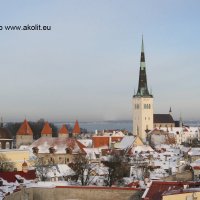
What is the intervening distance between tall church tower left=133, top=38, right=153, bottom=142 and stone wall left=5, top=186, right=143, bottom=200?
8037 cm

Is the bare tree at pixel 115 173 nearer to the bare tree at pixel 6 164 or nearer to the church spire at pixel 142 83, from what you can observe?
the bare tree at pixel 6 164

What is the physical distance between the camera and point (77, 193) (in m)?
23.4

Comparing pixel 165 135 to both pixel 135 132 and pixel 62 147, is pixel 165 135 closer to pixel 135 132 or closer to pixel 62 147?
pixel 135 132

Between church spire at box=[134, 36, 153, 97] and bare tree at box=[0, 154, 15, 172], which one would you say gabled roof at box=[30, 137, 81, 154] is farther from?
church spire at box=[134, 36, 153, 97]

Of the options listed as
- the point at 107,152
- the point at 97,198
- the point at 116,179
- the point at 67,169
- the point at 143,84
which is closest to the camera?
the point at 97,198

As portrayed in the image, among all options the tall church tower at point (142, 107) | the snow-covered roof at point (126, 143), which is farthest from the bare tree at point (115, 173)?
the tall church tower at point (142, 107)

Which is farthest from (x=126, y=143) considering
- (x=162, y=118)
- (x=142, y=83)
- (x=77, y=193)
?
(x=162, y=118)

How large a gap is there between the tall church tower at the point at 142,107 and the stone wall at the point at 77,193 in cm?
8037

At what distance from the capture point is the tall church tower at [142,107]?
104188mm

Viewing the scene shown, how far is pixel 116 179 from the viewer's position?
130 feet

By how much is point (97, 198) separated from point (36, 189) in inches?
114

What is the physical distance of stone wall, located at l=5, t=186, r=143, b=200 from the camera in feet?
74.9

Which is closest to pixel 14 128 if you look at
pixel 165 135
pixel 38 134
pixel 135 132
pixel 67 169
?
pixel 38 134

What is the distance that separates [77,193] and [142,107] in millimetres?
82344
